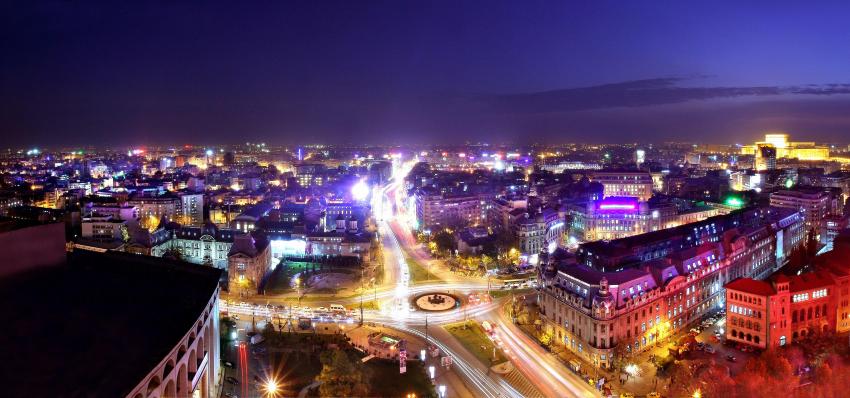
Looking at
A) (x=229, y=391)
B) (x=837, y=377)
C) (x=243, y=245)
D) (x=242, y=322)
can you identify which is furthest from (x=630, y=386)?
(x=243, y=245)

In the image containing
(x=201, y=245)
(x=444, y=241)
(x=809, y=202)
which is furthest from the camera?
(x=809, y=202)

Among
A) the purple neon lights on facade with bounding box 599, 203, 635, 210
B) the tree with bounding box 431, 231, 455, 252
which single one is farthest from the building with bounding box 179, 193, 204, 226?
the purple neon lights on facade with bounding box 599, 203, 635, 210

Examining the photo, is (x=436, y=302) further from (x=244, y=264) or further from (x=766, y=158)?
(x=766, y=158)

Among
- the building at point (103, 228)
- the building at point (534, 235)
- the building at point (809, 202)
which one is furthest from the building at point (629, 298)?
the building at point (103, 228)

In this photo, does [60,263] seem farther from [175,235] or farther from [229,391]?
[175,235]

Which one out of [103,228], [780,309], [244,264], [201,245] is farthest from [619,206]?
[103,228]

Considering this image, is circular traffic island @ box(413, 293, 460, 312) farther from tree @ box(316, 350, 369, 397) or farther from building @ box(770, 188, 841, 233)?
building @ box(770, 188, 841, 233)
